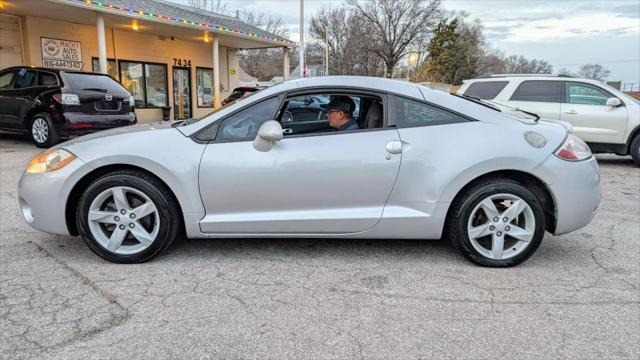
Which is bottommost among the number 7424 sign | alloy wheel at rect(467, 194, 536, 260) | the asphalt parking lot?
the asphalt parking lot

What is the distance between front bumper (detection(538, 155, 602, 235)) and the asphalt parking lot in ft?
1.38

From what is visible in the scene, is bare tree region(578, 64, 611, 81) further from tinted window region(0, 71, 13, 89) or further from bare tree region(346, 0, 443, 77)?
tinted window region(0, 71, 13, 89)

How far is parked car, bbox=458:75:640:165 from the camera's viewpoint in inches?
343

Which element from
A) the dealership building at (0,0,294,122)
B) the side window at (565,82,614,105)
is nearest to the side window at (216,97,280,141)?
the side window at (565,82,614,105)

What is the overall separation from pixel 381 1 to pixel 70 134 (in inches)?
1659

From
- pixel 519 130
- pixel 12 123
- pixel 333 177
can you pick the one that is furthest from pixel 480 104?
pixel 12 123

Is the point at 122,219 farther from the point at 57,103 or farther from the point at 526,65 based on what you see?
the point at 526,65

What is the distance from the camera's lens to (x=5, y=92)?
384 inches

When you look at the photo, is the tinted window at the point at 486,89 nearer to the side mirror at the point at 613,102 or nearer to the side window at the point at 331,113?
the side mirror at the point at 613,102

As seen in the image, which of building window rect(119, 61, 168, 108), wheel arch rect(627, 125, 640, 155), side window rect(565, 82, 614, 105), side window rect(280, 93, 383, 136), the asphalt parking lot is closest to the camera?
the asphalt parking lot

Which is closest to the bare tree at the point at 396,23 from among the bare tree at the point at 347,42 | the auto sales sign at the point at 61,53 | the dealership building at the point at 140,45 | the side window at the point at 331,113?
the bare tree at the point at 347,42

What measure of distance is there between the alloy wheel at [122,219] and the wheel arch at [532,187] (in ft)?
7.65

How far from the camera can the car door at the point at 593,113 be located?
8.73m

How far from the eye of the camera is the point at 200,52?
18984 mm
